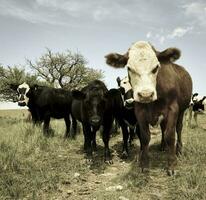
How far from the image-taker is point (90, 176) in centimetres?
721

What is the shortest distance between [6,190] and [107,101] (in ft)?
11.1

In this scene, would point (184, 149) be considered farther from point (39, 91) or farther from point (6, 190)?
point (39, 91)

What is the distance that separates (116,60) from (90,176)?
7.96 ft

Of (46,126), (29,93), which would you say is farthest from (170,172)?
(29,93)

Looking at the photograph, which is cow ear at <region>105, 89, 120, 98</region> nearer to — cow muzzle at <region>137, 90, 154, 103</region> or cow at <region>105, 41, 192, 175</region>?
cow at <region>105, 41, 192, 175</region>

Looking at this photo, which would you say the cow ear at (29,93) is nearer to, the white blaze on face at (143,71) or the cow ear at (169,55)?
the white blaze on face at (143,71)

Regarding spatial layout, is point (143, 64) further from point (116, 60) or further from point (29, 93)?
point (29, 93)

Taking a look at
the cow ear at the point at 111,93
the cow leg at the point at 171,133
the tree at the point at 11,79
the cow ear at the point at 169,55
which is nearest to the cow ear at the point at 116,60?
the cow ear at the point at 169,55

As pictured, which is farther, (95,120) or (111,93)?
(111,93)

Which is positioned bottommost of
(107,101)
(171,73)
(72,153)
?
(72,153)

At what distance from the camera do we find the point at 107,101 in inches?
331

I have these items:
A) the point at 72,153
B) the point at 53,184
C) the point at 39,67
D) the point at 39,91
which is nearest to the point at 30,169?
the point at 53,184

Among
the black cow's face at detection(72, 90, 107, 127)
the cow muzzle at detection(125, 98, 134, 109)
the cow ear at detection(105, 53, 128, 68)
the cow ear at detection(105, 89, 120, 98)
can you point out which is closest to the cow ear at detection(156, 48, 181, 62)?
the cow ear at detection(105, 53, 128, 68)

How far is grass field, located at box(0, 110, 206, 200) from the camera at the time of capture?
18.8 feet
